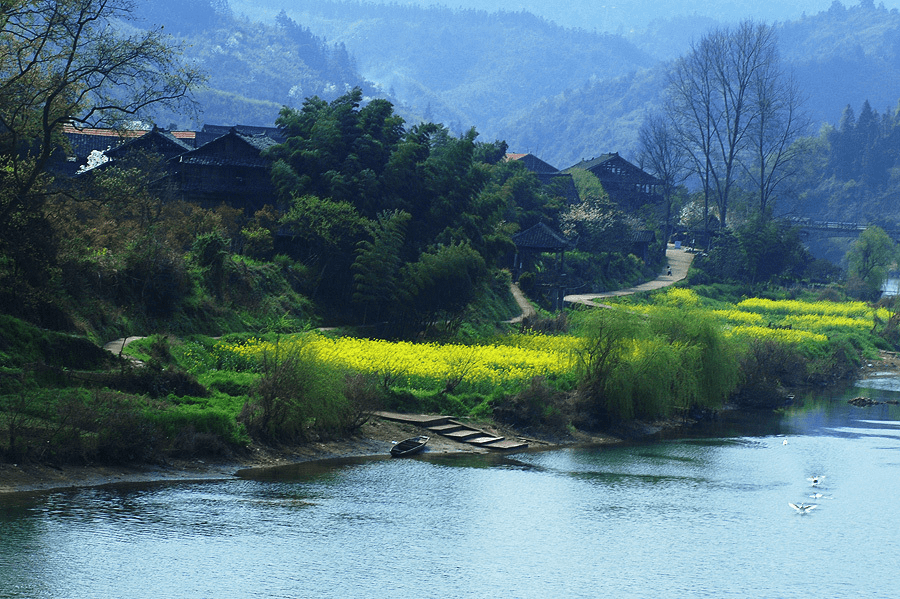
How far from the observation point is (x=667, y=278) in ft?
279

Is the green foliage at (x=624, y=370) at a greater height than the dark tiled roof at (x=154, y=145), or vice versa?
the dark tiled roof at (x=154, y=145)

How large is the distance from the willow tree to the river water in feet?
34.1

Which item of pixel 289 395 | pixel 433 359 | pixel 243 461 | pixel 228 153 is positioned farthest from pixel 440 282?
pixel 243 461

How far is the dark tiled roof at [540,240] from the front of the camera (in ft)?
219

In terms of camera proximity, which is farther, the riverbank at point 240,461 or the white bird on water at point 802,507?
the white bird on water at point 802,507

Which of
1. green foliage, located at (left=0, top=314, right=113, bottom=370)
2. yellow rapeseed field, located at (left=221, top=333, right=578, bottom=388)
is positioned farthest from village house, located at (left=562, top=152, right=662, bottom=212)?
green foliage, located at (left=0, top=314, right=113, bottom=370)

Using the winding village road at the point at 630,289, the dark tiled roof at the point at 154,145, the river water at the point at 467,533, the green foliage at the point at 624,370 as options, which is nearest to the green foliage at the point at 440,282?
the green foliage at the point at 624,370

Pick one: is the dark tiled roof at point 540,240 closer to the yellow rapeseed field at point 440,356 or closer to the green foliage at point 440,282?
the yellow rapeseed field at point 440,356

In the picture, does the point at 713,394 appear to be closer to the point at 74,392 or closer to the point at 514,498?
the point at 514,498

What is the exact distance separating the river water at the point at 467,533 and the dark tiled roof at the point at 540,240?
3578cm

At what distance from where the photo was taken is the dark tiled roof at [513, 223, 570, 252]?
2630 inches

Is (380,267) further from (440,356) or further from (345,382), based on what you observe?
(345,382)

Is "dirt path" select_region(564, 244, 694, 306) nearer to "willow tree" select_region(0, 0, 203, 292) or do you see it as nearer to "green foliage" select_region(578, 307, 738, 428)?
"green foliage" select_region(578, 307, 738, 428)

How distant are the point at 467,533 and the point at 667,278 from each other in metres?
65.2
